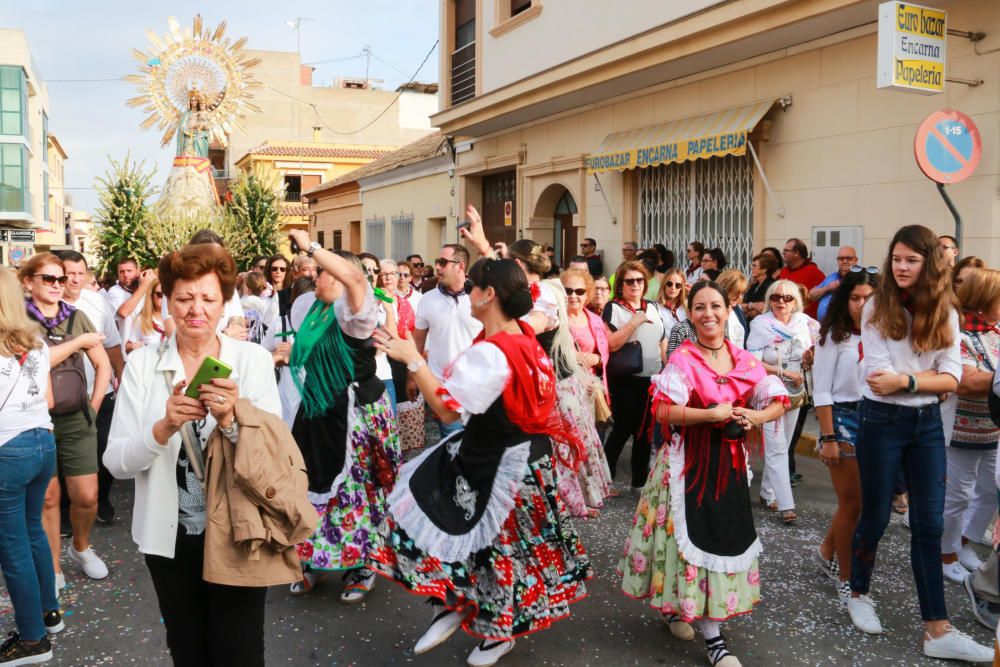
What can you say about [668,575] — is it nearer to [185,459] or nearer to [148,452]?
[185,459]

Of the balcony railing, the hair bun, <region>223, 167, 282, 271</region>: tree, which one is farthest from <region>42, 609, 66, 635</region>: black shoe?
<region>223, 167, 282, 271</region>: tree

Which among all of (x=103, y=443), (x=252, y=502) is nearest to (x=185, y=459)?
(x=252, y=502)

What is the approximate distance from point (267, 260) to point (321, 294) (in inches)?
231

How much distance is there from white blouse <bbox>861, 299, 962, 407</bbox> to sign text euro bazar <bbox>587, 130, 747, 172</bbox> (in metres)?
6.67

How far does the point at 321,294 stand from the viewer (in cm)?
470

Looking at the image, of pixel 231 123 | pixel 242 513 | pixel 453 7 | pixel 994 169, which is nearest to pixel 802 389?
pixel 994 169

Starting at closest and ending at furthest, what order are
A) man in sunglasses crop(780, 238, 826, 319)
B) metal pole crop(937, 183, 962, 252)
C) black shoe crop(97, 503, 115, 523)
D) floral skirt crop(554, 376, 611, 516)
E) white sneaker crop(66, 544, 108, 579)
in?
white sneaker crop(66, 544, 108, 579) → black shoe crop(97, 503, 115, 523) → floral skirt crop(554, 376, 611, 516) → metal pole crop(937, 183, 962, 252) → man in sunglasses crop(780, 238, 826, 319)

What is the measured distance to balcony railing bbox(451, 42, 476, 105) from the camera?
18.0 m

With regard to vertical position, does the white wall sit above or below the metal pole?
above

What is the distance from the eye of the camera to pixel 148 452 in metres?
2.61

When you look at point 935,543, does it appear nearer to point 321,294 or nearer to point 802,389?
point 802,389

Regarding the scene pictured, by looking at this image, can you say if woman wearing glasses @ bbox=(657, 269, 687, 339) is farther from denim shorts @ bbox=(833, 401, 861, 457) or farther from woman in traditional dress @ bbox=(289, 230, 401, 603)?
woman in traditional dress @ bbox=(289, 230, 401, 603)

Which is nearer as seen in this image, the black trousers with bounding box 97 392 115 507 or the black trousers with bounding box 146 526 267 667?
the black trousers with bounding box 146 526 267 667

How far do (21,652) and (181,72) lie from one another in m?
22.8
